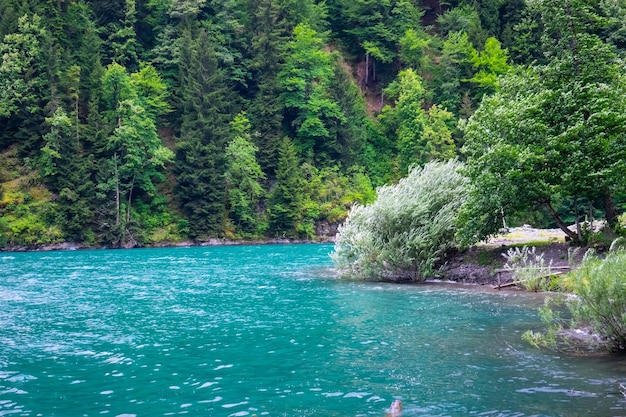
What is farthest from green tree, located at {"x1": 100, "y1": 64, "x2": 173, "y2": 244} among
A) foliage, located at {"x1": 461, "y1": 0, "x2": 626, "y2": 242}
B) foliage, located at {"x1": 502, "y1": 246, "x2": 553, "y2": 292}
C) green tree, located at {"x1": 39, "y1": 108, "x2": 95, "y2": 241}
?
foliage, located at {"x1": 502, "y1": 246, "x2": 553, "y2": 292}

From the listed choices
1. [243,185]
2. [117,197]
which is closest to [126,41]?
[117,197]

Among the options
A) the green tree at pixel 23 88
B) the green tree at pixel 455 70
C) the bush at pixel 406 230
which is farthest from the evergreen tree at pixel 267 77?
the bush at pixel 406 230

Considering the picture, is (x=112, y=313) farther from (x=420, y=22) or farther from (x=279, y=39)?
(x=420, y=22)

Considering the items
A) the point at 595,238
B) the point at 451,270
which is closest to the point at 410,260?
the point at 451,270

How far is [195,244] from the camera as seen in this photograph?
57.0 m

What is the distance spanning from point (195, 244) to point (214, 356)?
150 feet

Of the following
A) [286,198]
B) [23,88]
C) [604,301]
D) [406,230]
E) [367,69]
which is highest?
[367,69]

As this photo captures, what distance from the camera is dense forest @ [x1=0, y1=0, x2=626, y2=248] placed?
2092 inches

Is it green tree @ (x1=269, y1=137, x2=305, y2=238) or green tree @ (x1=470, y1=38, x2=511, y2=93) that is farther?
green tree @ (x1=470, y1=38, x2=511, y2=93)

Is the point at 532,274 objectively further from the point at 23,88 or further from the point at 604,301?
the point at 23,88

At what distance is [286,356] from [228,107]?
55.9 meters

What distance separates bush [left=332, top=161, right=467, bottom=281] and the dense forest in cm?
2672

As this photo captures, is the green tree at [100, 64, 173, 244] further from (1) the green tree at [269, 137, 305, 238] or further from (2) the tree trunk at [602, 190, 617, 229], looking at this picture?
(2) the tree trunk at [602, 190, 617, 229]

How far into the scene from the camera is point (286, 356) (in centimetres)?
1239
